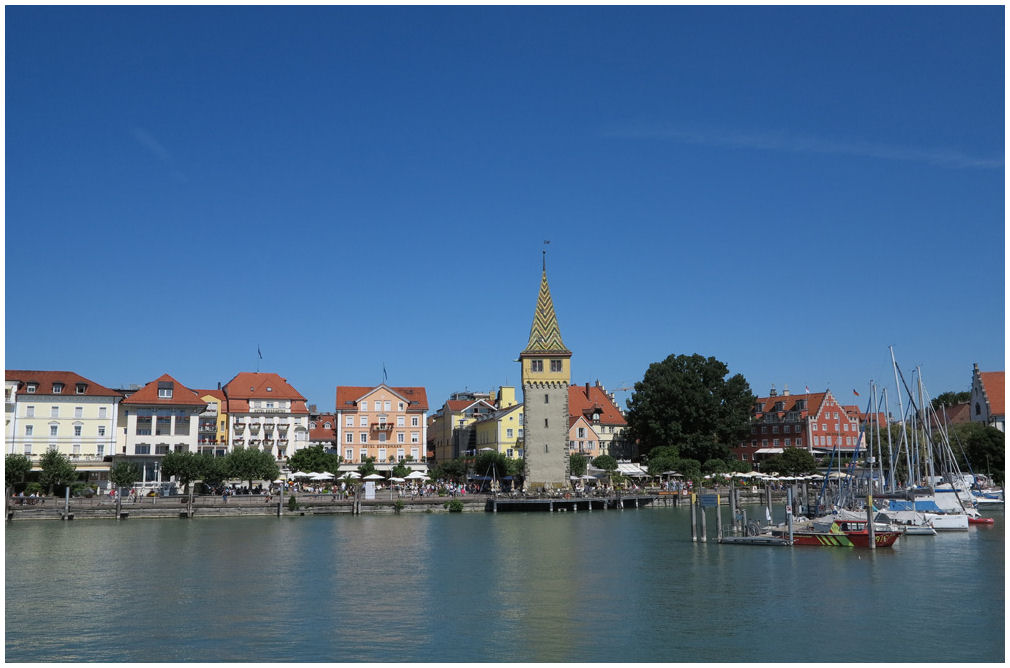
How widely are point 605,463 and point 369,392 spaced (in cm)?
2292

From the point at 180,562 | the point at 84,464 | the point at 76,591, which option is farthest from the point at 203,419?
the point at 76,591

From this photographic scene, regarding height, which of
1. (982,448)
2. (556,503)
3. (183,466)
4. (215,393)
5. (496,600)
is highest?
(215,393)

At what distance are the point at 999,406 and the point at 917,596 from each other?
78.2 meters

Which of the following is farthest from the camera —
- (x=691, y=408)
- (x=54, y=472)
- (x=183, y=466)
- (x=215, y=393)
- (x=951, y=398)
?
(x=951, y=398)

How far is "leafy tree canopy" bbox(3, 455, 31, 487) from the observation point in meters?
A: 62.9

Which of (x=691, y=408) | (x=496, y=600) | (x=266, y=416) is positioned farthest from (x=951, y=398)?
(x=496, y=600)

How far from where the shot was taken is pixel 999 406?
96750 mm

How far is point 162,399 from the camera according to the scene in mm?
77438

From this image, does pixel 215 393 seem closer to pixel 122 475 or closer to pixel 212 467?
pixel 212 467

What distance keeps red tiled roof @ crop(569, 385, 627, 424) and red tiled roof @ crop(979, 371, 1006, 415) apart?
36.3 metres

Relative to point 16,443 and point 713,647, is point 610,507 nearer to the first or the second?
point 16,443

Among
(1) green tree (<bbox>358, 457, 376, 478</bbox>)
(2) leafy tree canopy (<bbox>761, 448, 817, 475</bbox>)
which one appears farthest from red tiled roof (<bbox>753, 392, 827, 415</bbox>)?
(1) green tree (<bbox>358, 457, 376, 478</bbox>)

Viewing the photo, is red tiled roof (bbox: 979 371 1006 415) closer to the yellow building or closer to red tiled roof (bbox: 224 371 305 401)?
the yellow building

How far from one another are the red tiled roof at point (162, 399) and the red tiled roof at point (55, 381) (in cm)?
158
